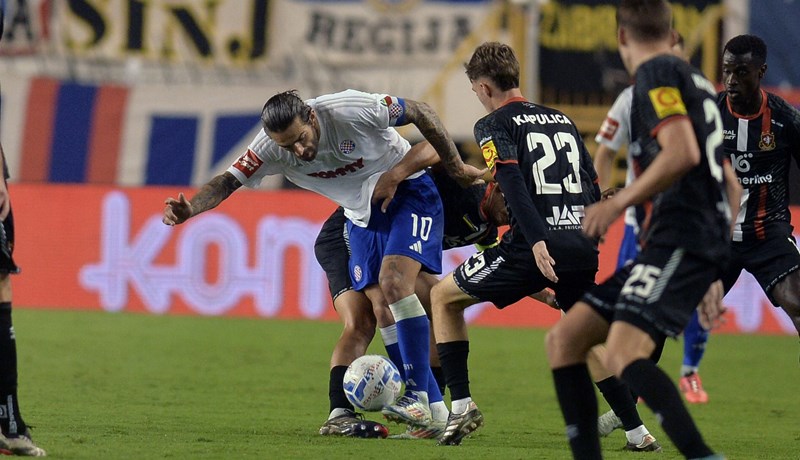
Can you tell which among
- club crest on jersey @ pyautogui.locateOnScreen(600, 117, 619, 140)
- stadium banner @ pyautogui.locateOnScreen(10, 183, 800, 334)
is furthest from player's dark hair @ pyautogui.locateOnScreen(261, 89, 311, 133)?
stadium banner @ pyautogui.locateOnScreen(10, 183, 800, 334)

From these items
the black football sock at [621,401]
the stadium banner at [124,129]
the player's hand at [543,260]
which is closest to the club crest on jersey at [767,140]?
the black football sock at [621,401]

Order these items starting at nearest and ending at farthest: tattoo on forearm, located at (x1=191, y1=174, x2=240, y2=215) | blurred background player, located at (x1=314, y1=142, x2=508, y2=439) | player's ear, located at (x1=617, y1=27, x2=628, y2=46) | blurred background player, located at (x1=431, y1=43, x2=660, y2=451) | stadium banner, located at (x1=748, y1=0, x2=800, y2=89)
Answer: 1. player's ear, located at (x1=617, y1=27, x2=628, y2=46)
2. blurred background player, located at (x1=431, y1=43, x2=660, y2=451)
3. tattoo on forearm, located at (x1=191, y1=174, x2=240, y2=215)
4. blurred background player, located at (x1=314, y1=142, x2=508, y2=439)
5. stadium banner, located at (x1=748, y1=0, x2=800, y2=89)

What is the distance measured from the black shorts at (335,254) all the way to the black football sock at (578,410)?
2.51 metres

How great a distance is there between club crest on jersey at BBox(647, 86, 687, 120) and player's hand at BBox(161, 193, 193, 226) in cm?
264

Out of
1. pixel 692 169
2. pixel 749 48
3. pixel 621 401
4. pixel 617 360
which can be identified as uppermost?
pixel 749 48

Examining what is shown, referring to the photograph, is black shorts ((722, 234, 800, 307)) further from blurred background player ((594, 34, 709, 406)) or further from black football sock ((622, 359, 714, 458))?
black football sock ((622, 359, 714, 458))

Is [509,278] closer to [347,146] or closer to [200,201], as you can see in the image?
[347,146]

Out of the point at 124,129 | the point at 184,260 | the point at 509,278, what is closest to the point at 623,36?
the point at 509,278

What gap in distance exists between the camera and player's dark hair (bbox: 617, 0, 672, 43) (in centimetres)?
470

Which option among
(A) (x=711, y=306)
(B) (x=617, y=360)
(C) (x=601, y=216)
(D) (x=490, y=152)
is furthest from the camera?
(D) (x=490, y=152)

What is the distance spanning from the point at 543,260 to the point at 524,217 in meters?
0.24

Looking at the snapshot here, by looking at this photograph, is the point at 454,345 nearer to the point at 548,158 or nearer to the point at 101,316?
the point at 548,158

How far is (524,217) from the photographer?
589 centimetres

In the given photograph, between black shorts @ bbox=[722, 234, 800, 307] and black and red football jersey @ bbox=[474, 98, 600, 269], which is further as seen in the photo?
black shorts @ bbox=[722, 234, 800, 307]
